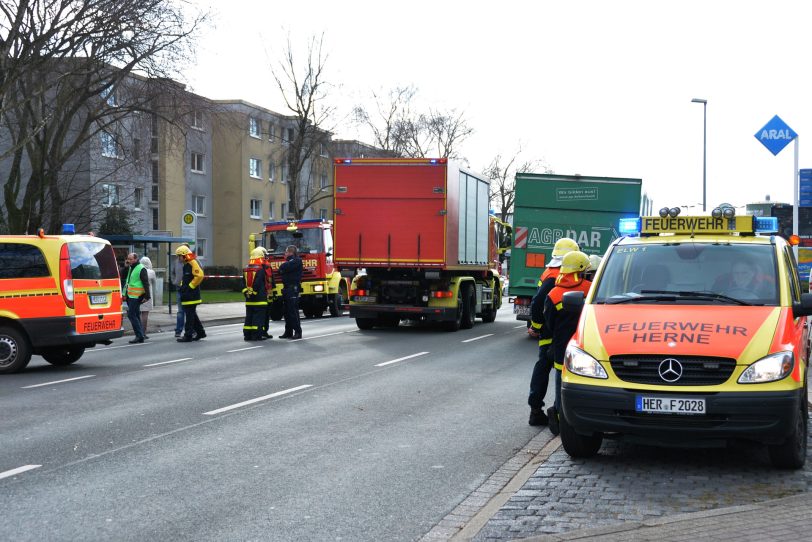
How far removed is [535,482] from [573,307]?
1604mm

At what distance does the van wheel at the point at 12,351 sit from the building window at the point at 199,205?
159 ft

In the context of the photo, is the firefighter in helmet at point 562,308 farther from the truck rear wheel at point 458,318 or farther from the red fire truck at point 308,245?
the red fire truck at point 308,245

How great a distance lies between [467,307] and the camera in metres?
22.9

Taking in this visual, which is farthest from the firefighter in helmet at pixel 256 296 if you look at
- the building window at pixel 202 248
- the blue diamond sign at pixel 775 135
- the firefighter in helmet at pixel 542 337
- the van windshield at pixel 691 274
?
the building window at pixel 202 248

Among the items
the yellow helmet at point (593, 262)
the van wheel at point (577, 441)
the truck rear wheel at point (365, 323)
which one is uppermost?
the yellow helmet at point (593, 262)

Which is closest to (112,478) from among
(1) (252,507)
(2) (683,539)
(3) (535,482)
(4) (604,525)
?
(1) (252,507)

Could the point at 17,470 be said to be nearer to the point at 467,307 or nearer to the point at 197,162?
the point at 467,307

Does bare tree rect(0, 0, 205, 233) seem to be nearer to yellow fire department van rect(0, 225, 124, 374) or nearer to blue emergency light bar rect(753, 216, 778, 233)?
yellow fire department van rect(0, 225, 124, 374)

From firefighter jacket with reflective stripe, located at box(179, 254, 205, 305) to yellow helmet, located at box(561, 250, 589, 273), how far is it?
11.3 metres

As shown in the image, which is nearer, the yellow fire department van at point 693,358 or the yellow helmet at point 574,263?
the yellow fire department van at point 693,358

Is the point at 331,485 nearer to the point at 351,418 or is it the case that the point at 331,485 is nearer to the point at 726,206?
the point at 351,418

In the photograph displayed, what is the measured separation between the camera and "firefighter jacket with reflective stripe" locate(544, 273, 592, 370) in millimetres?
8156

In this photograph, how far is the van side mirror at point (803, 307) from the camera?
24.0 ft

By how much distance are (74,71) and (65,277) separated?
1373 cm
